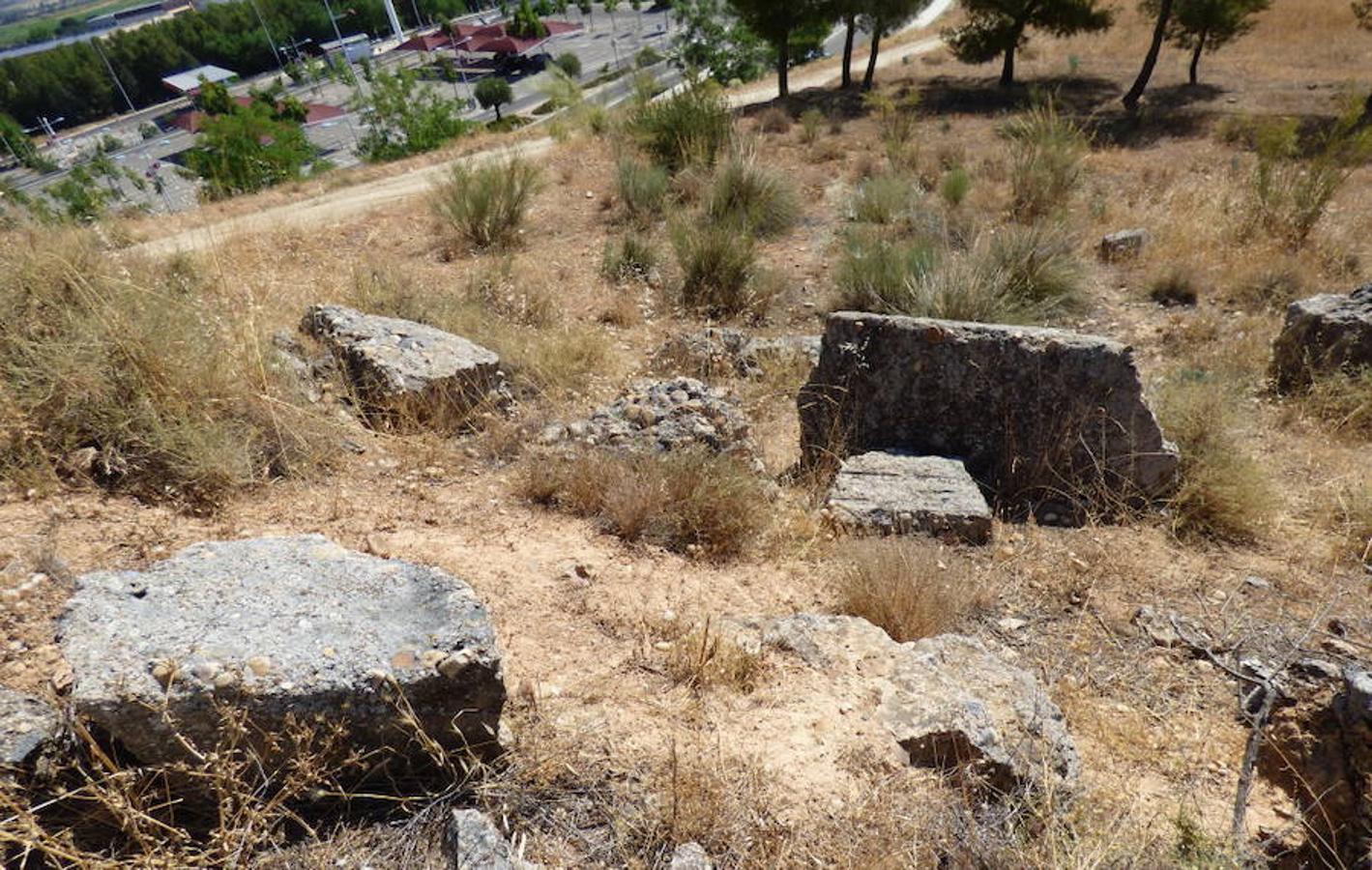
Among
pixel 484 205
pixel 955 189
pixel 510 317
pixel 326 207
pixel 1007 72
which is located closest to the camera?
pixel 510 317

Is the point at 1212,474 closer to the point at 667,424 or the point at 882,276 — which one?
the point at 667,424

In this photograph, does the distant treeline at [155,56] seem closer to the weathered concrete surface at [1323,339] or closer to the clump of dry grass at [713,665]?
the weathered concrete surface at [1323,339]

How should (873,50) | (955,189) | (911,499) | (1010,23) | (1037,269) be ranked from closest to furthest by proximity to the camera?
(911,499) → (1037,269) → (955,189) → (1010,23) → (873,50)

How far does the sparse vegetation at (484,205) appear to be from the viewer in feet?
24.7

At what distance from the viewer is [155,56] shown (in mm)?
52188

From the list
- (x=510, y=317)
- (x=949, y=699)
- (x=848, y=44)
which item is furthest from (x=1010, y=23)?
(x=949, y=699)

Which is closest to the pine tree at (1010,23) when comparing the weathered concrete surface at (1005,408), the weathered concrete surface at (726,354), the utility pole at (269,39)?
the weathered concrete surface at (726,354)

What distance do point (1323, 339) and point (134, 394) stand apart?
671 centimetres

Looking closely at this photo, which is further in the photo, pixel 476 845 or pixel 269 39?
pixel 269 39

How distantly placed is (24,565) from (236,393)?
1.24 meters

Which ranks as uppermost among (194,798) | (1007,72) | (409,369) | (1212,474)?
(194,798)

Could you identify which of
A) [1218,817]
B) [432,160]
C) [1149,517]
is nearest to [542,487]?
[1218,817]

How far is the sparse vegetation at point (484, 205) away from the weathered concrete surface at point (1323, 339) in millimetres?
6524

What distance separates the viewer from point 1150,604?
313 centimetres
